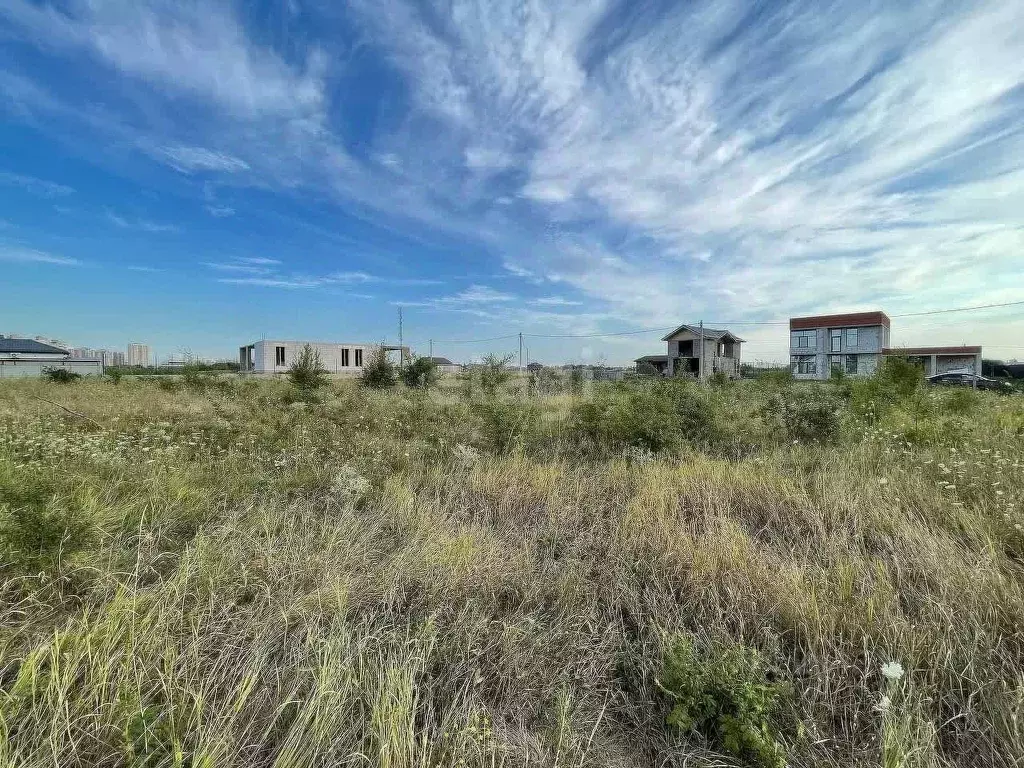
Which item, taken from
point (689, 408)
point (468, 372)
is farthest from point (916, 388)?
point (468, 372)

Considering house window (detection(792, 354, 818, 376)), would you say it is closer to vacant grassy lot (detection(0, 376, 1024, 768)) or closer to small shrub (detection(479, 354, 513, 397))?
small shrub (detection(479, 354, 513, 397))

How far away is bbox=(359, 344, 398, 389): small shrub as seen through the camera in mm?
23130

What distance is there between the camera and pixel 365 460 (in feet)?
16.6

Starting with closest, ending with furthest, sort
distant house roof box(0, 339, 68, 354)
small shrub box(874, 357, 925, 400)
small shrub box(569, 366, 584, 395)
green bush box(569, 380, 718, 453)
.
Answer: green bush box(569, 380, 718, 453) < small shrub box(874, 357, 925, 400) < small shrub box(569, 366, 584, 395) < distant house roof box(0, 339, 68, 354)

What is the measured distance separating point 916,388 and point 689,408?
5.11 meters

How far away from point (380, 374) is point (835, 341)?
42.9 meters

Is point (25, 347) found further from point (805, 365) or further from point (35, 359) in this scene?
point (805, 365)

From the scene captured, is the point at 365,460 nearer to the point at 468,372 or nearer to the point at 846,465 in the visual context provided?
the point at 846,465

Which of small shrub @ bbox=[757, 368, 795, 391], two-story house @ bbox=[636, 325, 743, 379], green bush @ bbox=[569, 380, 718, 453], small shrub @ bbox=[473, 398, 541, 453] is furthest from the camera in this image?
two-story house @ bbox=[636, 325, 743, 379]

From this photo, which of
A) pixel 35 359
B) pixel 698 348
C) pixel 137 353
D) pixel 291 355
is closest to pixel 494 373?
pixel 698 348

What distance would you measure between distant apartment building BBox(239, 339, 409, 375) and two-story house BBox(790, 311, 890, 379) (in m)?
41.1

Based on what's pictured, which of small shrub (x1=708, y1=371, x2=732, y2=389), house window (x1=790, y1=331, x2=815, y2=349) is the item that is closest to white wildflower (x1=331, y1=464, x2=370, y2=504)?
small shrub (x1=708, y1=371, x2=732, y2=389)

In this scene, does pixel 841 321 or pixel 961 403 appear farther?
pixel 841 321

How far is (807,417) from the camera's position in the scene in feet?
22.9
